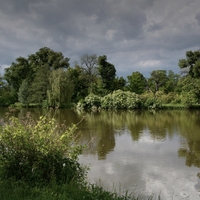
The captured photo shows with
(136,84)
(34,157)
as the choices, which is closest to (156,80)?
(136,84)

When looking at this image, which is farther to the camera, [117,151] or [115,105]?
[115,105]

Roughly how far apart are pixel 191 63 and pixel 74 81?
702 inches

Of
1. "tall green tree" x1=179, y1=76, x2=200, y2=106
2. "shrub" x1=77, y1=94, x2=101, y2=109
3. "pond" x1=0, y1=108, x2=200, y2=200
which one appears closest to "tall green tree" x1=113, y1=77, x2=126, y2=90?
"shrub" x1=77, y1=94, x2=101, y2=109

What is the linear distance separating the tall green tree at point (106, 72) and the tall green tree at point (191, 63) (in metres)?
10.9

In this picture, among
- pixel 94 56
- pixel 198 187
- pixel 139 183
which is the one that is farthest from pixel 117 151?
pixel 94 56

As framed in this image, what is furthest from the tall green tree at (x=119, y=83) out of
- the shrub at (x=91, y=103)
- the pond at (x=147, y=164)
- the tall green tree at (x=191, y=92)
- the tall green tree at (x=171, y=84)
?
the pond at (x=147, y=164)

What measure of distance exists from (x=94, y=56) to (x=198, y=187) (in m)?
35.0

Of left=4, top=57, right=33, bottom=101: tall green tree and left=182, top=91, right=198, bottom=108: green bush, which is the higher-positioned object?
left=4, top=57, right=33, bottom=101: tall green tree

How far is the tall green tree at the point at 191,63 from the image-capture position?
29453mm

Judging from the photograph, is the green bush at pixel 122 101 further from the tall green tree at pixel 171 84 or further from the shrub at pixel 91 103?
the tall green tree at pixel 171 84

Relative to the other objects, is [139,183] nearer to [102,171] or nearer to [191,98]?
[102,171]

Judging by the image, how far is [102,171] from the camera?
19.4ft

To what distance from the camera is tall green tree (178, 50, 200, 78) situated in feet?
96.6

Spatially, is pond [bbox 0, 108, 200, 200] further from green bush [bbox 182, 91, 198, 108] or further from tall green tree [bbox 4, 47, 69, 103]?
tall green tree [bbox 4, 47, 69, 103]
